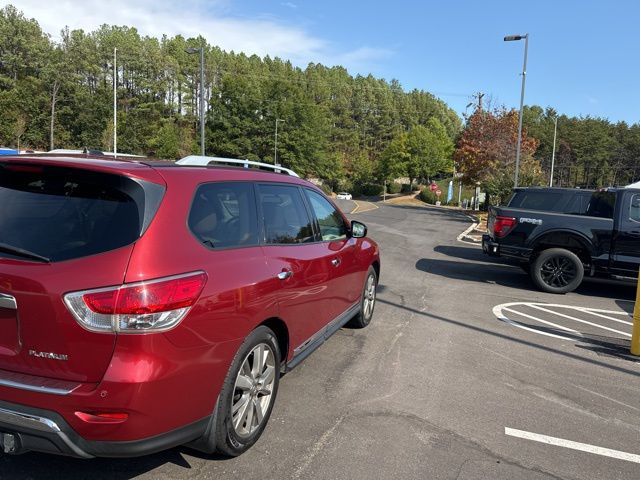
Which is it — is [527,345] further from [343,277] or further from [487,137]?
[487,137]

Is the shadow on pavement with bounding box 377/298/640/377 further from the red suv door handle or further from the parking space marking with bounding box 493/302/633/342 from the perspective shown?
the red suv door handle

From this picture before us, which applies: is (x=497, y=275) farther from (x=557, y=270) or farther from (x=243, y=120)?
(x=243, y=120)

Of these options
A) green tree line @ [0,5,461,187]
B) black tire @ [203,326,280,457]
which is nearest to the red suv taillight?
black tire @ [203,326,280,457]

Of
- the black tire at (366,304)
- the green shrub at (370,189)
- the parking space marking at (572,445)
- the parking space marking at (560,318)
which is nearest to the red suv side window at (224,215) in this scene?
the parking space marking at (572,445)

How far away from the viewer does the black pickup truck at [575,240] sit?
845 centimetres

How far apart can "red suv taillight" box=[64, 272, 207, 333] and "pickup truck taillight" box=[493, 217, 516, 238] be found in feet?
26.2

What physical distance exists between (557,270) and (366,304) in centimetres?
468

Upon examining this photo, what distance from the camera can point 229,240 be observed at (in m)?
3.12

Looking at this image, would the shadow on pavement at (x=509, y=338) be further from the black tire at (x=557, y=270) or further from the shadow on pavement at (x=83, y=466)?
the shadow on pavement at (x=83, y=466)

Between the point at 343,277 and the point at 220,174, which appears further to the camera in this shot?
the point at 343,277

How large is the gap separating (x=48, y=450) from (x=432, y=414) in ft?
8.86

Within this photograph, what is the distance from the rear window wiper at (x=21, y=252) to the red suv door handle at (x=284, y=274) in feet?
4.81

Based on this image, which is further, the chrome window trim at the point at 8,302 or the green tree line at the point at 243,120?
the green tree line at the point at 243,120

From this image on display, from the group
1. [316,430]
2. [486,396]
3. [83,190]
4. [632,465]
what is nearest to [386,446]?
[316,430]
